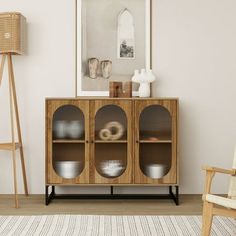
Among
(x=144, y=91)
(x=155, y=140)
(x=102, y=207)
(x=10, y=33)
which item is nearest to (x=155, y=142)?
(x=155, y=140)

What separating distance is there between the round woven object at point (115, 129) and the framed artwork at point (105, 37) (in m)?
0.44

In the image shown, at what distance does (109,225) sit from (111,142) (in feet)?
3.16

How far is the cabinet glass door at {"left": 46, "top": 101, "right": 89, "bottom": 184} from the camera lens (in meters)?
4.40

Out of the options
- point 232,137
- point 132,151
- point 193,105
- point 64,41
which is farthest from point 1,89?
point 232,137

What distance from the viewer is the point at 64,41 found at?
476cm

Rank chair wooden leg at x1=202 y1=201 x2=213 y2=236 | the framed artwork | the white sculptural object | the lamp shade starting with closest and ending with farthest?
1. chair wooden leg at x1=202 y1=201 x2=213 y2=236
2. the lamp shade
3. the white sculptural object
4. the framed artwork

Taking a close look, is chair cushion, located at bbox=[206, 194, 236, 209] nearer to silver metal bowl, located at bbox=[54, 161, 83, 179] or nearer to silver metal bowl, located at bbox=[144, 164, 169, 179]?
silver metal bowl, located at bbox=[144, 164, 169, 179]

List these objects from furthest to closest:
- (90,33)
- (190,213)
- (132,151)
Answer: (90,33) < (132,151) < (190,213)

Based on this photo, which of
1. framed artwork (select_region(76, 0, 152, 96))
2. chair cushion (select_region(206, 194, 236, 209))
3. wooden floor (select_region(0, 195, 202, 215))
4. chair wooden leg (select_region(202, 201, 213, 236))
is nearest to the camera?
chair cushion (select_region(206, 194, 236, 209))

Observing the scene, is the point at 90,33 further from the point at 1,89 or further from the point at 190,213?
the point at 190,213

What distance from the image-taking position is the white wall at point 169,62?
475cm

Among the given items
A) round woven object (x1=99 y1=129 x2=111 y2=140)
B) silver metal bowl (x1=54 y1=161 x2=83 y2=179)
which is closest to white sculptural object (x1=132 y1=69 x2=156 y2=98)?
round woven object (x1=99 y1=129 x2=111 y2=140)

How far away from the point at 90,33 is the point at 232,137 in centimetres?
176

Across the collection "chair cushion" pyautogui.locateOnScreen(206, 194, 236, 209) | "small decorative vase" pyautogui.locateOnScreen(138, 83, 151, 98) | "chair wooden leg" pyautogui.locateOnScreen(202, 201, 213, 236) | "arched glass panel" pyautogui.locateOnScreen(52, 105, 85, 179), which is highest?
"small decorative vase" pyautogui.locateOnScreen(138, 83, 151, 98)
